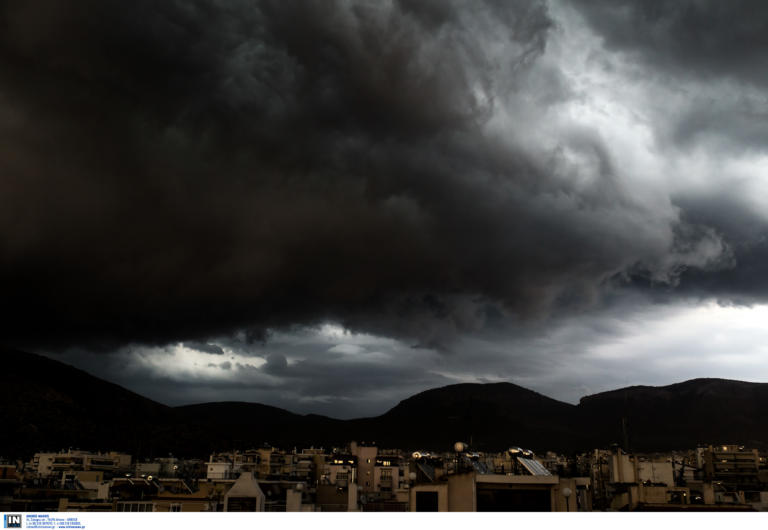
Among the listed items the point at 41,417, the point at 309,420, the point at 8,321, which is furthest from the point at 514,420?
the point at 8,321

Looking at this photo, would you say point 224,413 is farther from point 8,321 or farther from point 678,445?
point 8,321
